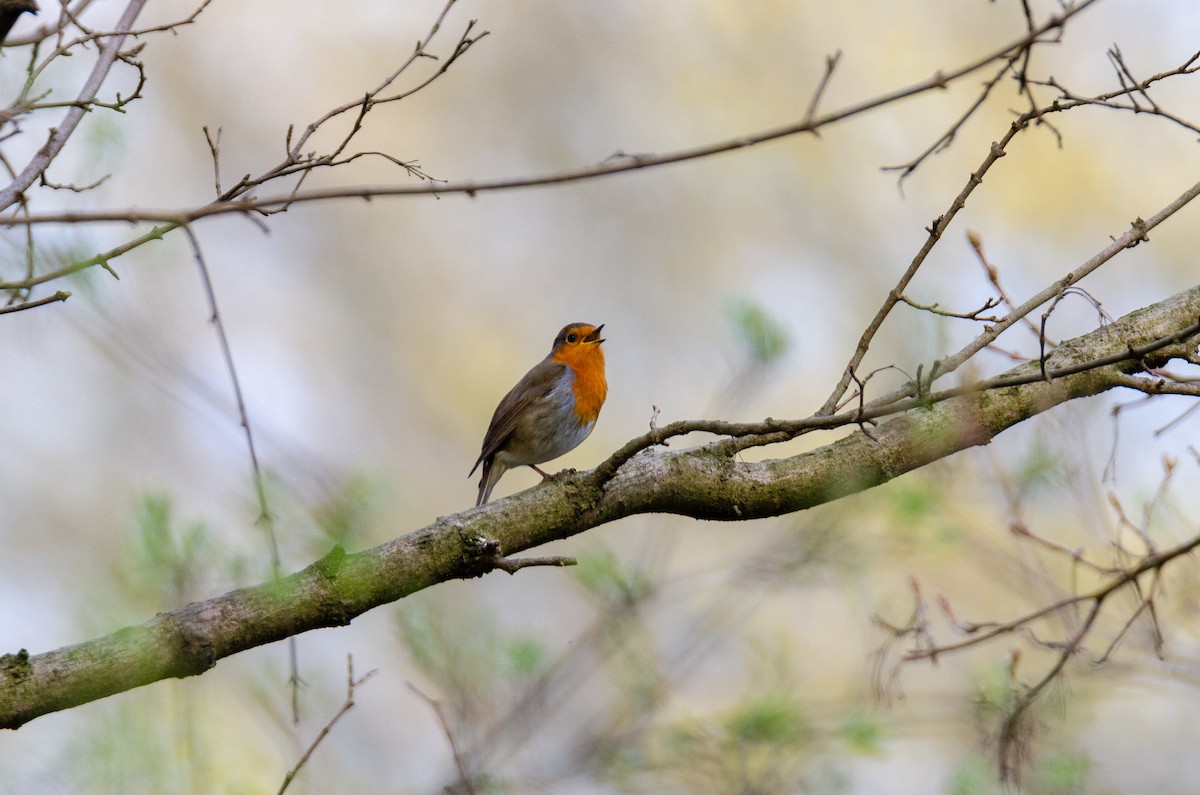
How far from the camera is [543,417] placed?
553 cm

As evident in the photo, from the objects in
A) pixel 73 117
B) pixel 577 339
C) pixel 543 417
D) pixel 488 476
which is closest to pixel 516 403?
pixel 543 417

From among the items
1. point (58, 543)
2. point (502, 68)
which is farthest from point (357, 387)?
point (502, 68)

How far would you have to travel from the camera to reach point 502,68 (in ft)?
38.0

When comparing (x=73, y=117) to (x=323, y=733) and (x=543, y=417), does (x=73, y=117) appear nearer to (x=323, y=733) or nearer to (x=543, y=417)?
(x=323, y=733)

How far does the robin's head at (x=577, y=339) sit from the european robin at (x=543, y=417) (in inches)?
5.4

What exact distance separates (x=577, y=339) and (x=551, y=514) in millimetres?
3145

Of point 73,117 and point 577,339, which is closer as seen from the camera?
point 73,117

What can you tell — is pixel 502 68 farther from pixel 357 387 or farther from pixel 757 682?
pixel 757 682

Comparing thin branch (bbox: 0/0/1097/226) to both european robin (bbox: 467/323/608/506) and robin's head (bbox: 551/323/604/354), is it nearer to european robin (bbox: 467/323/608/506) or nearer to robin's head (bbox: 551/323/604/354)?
european robin (bbox: 467/323/608/506)

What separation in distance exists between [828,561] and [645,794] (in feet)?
3.35

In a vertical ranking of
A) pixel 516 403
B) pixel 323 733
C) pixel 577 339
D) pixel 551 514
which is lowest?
pixel 323 733

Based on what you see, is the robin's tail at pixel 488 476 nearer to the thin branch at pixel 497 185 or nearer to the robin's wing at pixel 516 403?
the robin's wing at pixel 516 403

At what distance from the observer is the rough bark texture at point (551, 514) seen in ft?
8.27

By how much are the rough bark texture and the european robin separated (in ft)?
7.77
